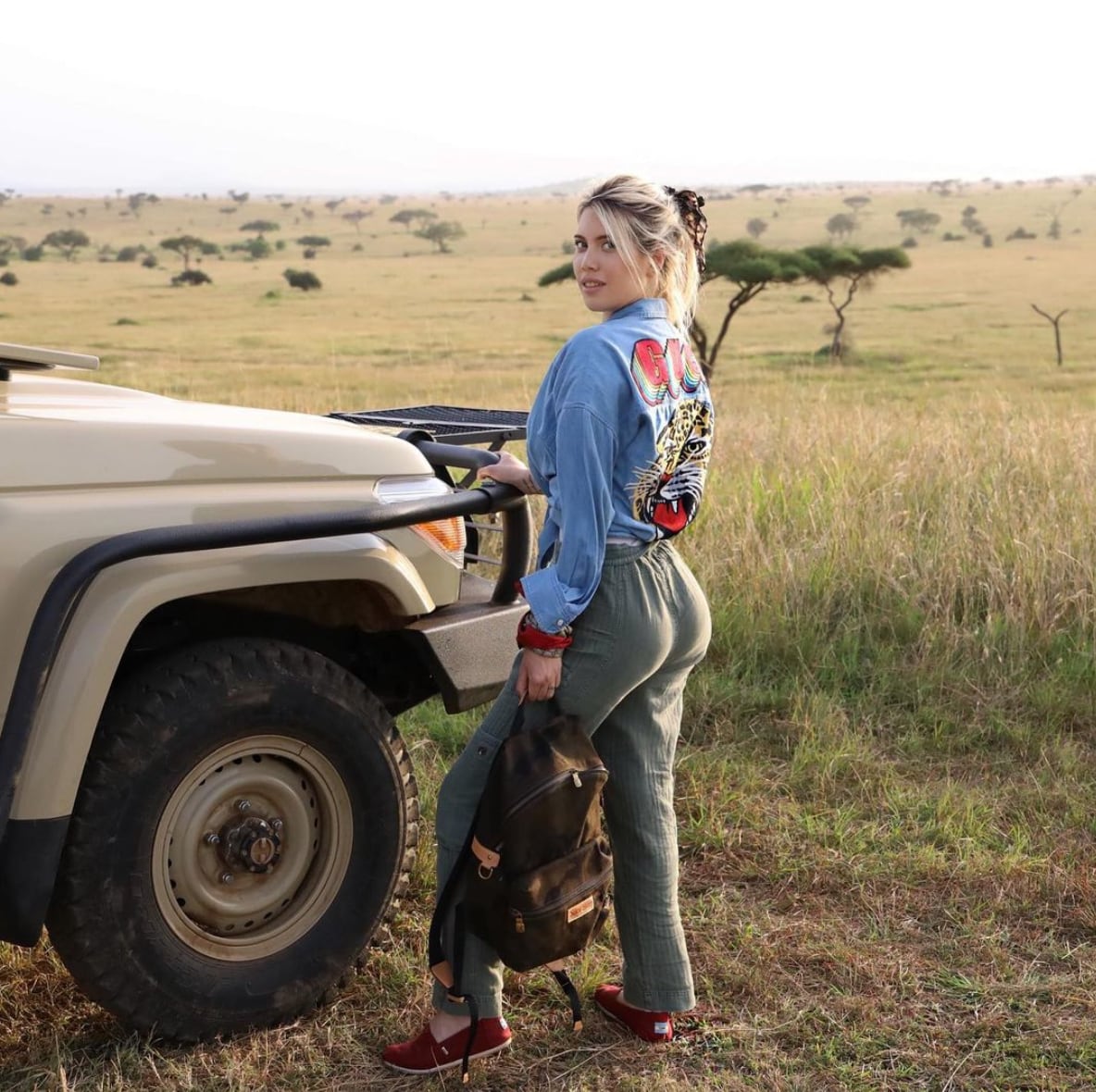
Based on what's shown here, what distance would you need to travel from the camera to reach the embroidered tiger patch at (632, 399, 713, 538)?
2.69m

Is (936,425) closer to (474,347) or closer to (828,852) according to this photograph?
(828,852)

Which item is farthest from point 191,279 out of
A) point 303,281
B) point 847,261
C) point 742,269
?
point 742,269

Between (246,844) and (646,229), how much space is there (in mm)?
1419

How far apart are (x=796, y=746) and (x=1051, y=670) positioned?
1212mm

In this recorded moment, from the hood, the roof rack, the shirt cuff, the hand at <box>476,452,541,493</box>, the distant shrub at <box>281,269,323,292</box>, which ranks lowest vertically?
the shirt cuff

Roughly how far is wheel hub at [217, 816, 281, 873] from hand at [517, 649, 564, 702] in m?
0.60

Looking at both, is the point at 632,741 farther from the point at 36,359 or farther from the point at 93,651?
the point at 36,359

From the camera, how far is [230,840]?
9.29 feet

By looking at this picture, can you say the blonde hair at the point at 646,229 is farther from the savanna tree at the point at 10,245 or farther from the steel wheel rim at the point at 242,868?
the savanna tree at the point at 10,245

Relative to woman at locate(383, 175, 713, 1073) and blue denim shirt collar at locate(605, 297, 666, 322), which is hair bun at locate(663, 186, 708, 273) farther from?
blue denim shirt collar at locate(605, 297, 666, 322)

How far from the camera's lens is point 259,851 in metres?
2.86

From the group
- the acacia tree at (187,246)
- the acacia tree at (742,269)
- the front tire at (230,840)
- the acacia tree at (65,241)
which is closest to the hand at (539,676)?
the front tire at (230,840)

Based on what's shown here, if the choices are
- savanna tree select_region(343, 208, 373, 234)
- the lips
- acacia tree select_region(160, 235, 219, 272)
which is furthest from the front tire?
savanna tree select_region(343, 208, 373, 234)

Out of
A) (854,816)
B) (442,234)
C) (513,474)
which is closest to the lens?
(513,474)
